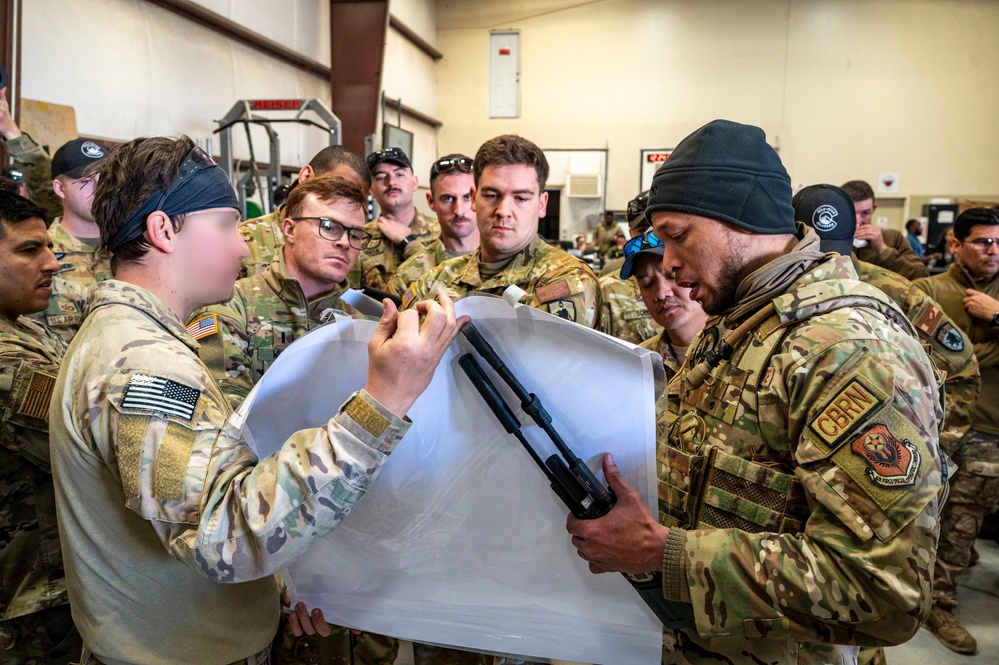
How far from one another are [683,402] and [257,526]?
35.4 inches

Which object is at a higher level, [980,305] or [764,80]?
[764,80]

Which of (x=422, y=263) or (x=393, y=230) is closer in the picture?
(x=422, y=263)

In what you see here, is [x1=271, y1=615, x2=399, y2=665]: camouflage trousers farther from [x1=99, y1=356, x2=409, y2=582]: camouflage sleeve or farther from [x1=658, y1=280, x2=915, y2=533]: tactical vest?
[x1=658, y1=280, x2=915, y2=533]: tactical vest

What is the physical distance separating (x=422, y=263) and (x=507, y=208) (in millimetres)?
Answer: 1033

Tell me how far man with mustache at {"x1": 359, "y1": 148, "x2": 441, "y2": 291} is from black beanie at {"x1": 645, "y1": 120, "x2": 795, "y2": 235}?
2.62 meters

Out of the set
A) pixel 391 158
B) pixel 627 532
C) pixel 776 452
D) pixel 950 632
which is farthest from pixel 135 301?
pixel 950 632

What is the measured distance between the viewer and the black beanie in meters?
1.26

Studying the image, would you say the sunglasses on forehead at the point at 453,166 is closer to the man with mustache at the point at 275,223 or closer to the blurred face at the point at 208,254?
the man with mustache at the point at 275,223

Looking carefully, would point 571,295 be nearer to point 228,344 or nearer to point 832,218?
point 832,218

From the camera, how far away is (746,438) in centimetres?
126

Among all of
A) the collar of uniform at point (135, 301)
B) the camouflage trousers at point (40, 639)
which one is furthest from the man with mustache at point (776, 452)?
the camouflage trousers at point (40, 639)

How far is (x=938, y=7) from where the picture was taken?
37.3 ft

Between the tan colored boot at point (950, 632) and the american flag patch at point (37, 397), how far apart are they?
12.0ft

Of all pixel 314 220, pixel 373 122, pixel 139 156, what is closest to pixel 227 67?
pixel 373 122
